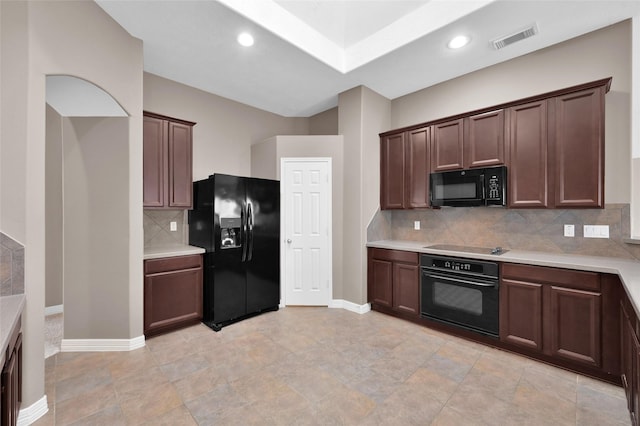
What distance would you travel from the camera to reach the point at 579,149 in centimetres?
256

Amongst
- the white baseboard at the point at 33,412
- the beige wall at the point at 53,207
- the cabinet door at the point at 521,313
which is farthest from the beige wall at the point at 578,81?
the beige wall at the point at 53,207

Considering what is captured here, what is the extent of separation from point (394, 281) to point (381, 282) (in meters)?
0.21

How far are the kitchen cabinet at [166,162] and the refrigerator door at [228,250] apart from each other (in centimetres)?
42

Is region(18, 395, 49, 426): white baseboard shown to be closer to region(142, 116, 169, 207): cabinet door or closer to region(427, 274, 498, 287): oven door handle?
region(142, 116, 169, 207): cabinet door

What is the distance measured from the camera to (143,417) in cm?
185

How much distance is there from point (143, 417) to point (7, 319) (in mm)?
1011

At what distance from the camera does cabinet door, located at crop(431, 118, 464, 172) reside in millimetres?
3303

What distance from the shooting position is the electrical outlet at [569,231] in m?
2.82

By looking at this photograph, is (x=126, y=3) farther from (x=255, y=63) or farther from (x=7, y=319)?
(x=7, y=319)

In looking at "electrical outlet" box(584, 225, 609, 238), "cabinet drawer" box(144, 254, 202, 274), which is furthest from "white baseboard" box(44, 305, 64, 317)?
"electrical outlet" box(584, 225, 609, 238)

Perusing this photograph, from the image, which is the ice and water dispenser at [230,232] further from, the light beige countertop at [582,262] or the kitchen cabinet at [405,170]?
the light beige countertop at [582,262]

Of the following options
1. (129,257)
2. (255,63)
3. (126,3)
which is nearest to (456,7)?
(255,63)

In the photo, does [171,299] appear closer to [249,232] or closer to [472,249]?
[249,232]

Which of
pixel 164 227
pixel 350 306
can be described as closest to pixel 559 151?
pixel 350 306
